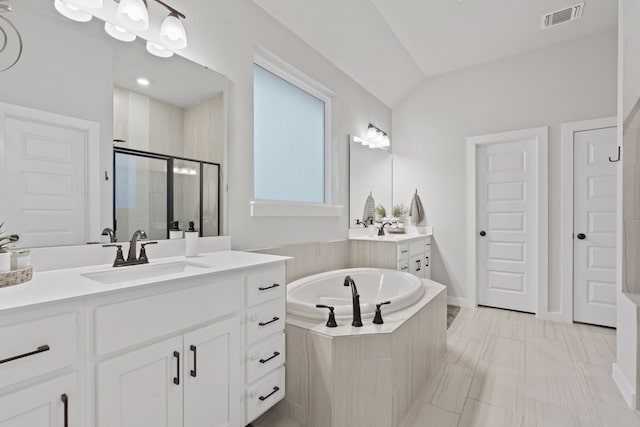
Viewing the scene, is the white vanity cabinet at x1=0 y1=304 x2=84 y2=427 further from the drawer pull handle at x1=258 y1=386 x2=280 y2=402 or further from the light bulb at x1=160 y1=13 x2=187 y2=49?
the light bulb at x1=160 y1=13 x2=187 y2=49

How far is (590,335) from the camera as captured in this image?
294 centimetres

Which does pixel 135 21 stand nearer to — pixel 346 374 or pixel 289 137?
pixel 289 137

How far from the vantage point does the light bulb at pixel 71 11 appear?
1.35 metres

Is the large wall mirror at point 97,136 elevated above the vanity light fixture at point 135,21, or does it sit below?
below

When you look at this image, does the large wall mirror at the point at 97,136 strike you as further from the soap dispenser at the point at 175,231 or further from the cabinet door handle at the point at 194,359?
the cabinet door handle at the point at 194,359

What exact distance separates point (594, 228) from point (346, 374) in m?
3.15

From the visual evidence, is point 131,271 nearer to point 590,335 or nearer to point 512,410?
point 512,410

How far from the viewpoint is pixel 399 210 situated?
13.5 ft

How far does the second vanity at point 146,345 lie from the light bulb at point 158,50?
1117mm

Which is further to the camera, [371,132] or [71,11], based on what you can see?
[371,132]

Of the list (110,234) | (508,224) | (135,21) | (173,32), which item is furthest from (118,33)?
(508,224)

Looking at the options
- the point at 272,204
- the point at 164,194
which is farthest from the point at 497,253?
the point at 164,194

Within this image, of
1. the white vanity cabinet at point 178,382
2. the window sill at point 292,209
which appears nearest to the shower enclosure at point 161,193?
the window sill at point 292,209

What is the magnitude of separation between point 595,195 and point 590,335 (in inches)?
54.1
